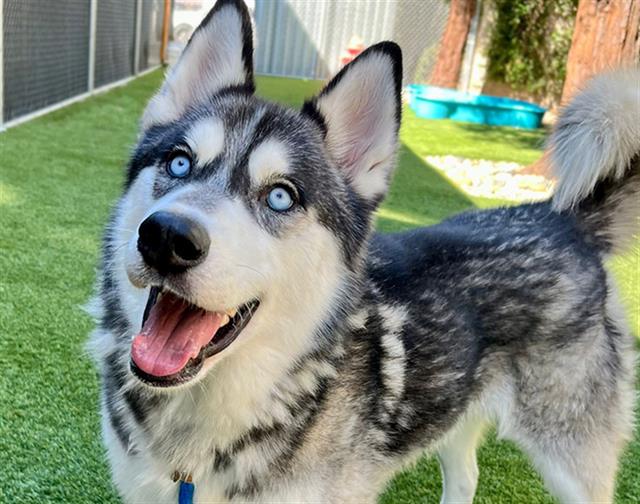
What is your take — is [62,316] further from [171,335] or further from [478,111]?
[478,111]

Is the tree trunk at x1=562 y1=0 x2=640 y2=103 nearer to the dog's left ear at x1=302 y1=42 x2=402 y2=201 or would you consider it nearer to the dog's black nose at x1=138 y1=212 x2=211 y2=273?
the dog's left ear at x1=302 y1=42 x2=402 y2=201

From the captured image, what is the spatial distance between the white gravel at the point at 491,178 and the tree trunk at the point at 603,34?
1110 mm

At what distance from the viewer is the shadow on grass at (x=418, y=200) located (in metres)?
6.05

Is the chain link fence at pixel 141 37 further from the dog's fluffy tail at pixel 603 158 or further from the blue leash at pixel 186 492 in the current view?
the blue leash at pixel 186 492

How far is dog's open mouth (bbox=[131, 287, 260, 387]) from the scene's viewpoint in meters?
1.58

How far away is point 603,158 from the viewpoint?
243 cm

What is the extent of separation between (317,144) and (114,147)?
19.0 ft

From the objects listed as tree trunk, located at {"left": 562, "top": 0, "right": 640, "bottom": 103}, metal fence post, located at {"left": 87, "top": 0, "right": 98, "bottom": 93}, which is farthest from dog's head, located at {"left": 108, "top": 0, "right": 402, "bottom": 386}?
metal fence post, located at {"left": 87, "top": 0, "right": 98, "bottom": 93}

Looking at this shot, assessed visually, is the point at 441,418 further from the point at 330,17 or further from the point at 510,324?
the point at 330,17

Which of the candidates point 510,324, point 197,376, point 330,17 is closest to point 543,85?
point 330,17

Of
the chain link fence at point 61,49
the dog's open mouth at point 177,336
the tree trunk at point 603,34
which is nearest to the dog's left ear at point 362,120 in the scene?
the dog's open mouth at point 177,336

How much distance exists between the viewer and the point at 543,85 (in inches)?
579

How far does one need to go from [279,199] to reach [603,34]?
685cm

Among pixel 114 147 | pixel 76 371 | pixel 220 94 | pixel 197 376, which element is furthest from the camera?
pixel 114 147
